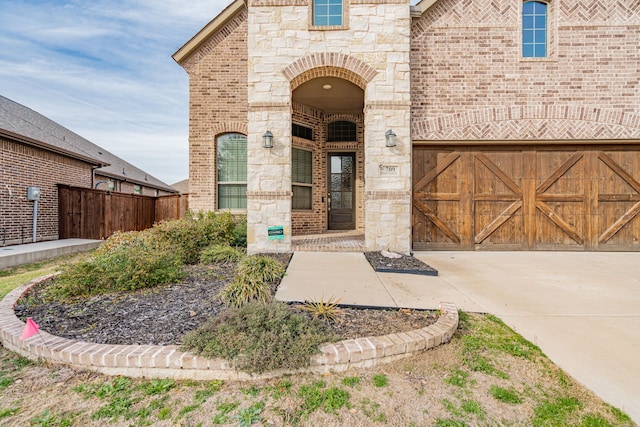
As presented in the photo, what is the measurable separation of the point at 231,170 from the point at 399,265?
563 centimetres

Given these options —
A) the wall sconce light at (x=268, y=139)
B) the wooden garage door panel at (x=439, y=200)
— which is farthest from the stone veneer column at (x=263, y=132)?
the wooden garage door panel at (x=439, y=200)

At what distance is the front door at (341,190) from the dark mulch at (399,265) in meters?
3.78

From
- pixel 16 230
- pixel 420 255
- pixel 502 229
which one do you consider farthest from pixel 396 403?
pixel 16 230

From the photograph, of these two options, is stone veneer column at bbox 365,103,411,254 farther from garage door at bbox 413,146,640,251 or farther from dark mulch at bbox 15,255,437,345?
dark mulch at bbox 15,255,437,345

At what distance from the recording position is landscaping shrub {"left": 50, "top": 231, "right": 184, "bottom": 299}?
3648mm

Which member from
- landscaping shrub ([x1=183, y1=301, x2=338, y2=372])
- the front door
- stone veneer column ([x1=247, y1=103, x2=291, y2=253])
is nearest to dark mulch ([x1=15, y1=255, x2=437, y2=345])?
landscaping shrub ([x1=183, y1=301, x2=338, y2=372])

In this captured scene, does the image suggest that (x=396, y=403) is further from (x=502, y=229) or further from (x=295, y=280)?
(x=502, y=229)

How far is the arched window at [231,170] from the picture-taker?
27.6 ft

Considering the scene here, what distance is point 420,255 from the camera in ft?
21.2

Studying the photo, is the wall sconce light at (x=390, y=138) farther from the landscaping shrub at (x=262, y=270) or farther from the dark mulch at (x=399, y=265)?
the landscaping shrub at (x=262, y=270)

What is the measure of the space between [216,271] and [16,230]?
26.4ft

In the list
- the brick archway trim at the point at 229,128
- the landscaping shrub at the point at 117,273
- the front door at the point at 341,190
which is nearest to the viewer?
the landscaping shrub at the point at 117,273

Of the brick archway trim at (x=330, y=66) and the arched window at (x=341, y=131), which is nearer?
the brick archway trim at (x=330, y=66)

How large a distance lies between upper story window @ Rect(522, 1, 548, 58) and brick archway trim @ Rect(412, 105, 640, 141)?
4.30 feet
